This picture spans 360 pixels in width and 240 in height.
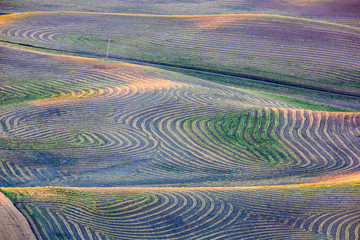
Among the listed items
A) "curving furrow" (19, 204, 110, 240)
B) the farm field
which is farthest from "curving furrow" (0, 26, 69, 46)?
"curving furrow" (19, 204, 110, 240)

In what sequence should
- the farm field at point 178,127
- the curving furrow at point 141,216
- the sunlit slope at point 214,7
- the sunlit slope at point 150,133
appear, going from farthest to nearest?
the sunlit slope at point 214,7 < the sunlit slope at point 150,133 < the farm field at point 178,127 < the curving furrow at point 141,216

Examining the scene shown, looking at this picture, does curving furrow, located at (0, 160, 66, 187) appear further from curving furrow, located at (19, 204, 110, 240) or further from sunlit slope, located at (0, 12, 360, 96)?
sunlit slope, located at (0, 12, 360, 96)

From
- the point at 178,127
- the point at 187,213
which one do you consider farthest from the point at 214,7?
the point at 187,213

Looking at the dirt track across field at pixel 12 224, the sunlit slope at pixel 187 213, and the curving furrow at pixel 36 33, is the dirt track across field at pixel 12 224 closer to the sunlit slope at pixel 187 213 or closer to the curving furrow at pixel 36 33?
the sunlit slope at pixel 187 213

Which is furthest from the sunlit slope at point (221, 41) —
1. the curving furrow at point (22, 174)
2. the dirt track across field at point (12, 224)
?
the dirt track across field at point (12, 224)

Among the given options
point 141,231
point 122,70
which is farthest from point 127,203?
point 122,70

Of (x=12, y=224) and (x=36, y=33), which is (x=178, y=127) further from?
(x=36, y=33)
